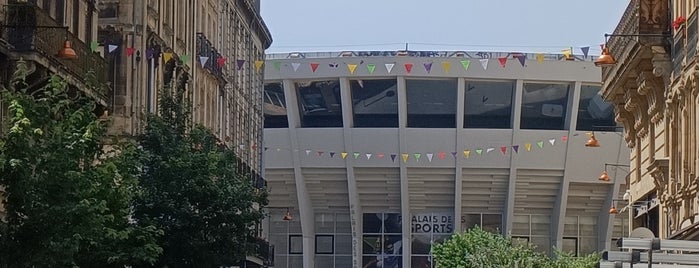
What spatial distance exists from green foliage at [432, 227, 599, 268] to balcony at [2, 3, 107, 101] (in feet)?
67.6

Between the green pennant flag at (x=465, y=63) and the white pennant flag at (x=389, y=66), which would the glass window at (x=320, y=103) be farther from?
the green pennant flag at (x=465, y=63)

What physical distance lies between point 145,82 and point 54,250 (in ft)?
87.7

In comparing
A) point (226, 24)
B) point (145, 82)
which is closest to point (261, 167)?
point (226, 24)

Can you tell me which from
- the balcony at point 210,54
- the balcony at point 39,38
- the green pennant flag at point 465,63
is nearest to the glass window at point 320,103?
the green pennant flag at point 465,63

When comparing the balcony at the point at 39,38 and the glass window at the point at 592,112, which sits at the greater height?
the glass window at the point at 592,112

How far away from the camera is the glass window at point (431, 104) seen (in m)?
106

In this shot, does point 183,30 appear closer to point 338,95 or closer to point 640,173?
point 640,173

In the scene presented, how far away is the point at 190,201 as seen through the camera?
43531mm

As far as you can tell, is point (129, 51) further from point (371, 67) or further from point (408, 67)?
point (408, 67)

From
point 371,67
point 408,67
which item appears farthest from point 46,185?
point 408,67

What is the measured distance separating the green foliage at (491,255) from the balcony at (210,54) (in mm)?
11204

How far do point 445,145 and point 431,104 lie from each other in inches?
117

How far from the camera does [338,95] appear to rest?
348 feet

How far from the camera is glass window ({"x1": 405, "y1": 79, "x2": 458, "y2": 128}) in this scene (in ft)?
347
